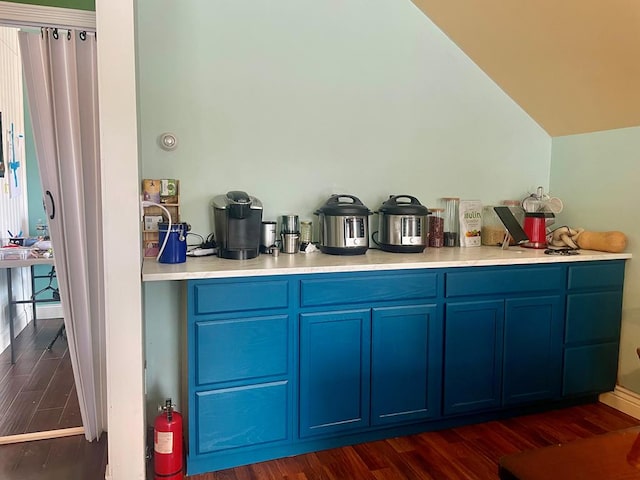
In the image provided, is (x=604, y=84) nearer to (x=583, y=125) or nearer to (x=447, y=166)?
(x=583, y=125)

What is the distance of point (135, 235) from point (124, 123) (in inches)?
16.4

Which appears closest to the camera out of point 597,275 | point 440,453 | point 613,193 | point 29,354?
point 440,453

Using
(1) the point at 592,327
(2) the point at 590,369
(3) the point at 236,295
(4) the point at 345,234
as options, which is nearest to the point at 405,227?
(4) the point at 345,234

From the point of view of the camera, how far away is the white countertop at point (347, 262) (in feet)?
6.55

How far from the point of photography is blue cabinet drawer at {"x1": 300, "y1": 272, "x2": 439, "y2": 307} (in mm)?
2178

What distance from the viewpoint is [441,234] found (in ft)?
9.66

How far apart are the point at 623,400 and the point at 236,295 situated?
2388 millimetres

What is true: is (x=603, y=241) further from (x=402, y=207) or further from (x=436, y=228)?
(x=402, y=207)

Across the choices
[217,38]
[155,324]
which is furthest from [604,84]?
[155,324]

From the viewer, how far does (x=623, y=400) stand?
2.81 m

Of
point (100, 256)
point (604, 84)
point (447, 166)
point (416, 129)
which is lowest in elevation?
point (100, 256)

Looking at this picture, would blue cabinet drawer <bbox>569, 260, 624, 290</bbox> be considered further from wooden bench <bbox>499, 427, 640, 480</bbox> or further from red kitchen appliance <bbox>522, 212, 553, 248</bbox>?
wooden bench <bbox>499, 427, 640, 480</bbox>

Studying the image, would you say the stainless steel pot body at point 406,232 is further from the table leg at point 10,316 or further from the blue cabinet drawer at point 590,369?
the table leg at point 10,316

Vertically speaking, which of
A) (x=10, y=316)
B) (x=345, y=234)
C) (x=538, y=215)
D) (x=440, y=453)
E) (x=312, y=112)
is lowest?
(x=440, y=453)
